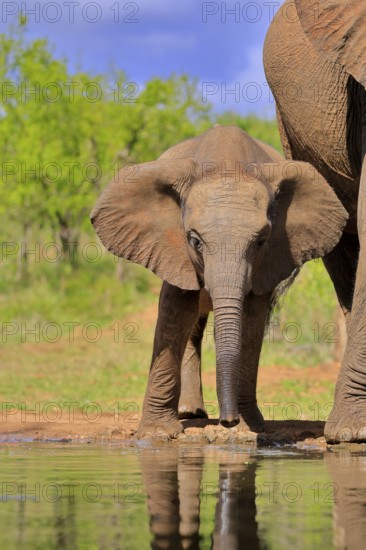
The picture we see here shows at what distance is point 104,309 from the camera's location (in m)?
24.8

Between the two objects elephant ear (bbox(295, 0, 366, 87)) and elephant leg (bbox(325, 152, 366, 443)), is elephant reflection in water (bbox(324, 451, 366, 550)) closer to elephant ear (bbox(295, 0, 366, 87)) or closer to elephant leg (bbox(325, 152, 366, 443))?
elephant leg (bbox(325, 152, 366, 443))

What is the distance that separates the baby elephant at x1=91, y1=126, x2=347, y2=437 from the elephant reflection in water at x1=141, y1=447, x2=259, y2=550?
123 centimetres

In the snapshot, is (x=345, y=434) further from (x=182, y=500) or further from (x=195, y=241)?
(x=182, y=500)

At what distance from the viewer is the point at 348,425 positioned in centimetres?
681

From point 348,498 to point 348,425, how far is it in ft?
7.05

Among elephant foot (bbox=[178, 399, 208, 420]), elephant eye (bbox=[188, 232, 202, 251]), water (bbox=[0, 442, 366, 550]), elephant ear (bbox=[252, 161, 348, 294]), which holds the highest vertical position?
elephant ear (bbox=[252, 161, 348, 294])

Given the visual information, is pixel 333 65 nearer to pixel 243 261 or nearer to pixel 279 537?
pixel 243 261

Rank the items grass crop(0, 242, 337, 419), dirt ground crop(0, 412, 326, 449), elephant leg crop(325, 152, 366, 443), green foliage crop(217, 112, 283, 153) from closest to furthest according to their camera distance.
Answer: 1. elephant leg crop(325, 152, 366, 443)
2. dirt ground crop(0, 412, 326, 449)
3. grass crop(0, 242, 337, 419)
4. green foliage crop(217, 112, 283, 153)

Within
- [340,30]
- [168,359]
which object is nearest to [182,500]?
[168,359]

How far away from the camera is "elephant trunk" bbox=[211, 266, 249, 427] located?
6.88 meters

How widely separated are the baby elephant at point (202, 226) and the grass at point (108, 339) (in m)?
2.63

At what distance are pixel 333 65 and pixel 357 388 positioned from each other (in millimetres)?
2529

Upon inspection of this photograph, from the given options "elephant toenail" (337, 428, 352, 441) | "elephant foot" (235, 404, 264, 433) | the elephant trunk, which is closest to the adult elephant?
"elephant toenail" (337, 428, 352, 441)

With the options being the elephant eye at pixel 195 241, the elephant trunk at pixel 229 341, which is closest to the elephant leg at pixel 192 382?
the elephant eye at pixel 195 241
